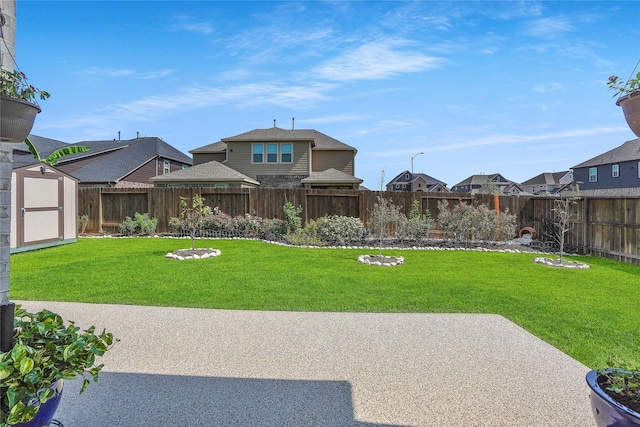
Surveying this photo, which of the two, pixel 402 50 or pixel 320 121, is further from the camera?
pixel 320 121

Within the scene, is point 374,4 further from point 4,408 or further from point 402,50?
point 4,408

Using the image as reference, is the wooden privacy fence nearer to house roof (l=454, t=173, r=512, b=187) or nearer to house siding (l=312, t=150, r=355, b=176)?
house siding (l=312, t=150, r=355, b=176)

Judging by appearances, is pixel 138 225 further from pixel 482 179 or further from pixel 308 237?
pixel 482 179

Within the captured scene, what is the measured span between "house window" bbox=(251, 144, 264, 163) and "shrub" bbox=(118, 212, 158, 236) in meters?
8.47

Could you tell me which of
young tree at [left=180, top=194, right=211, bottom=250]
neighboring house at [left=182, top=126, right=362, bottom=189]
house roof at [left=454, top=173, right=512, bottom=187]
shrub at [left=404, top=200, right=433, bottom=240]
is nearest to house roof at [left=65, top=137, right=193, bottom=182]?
neighboring house at [left=182, top=126, right=362, bottom=189]

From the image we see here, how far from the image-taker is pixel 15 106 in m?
2.25

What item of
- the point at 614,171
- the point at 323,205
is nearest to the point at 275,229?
the point at 323,205

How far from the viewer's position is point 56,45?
8453 millimetres

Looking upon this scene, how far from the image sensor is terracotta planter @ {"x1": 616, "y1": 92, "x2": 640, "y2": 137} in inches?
83.1

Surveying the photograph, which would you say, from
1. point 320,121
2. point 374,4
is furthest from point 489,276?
point 320,121

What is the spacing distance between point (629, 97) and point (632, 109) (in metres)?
0.08

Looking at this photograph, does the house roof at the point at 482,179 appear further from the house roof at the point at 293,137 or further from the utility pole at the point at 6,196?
the utility pole at the point at 6,196

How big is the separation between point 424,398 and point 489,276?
5.46 metres

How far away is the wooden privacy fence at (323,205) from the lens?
35.8ft
